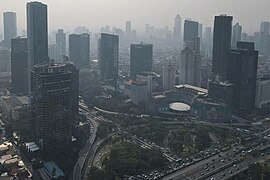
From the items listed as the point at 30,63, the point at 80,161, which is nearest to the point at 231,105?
the point at 80,161

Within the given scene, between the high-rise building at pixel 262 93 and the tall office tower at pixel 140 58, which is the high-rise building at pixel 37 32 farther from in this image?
the high-rise building at pixel 262 93

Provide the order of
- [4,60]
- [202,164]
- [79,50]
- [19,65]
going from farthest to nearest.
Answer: [79,50] < [4,60] < [19,65] < [202,164]

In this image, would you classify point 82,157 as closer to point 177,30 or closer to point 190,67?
point 190,67

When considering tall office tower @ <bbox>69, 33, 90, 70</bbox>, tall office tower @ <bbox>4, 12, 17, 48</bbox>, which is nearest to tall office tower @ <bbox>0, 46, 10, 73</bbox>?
tall office tower @ <bbox>69, 33, 90, 70</bbox>

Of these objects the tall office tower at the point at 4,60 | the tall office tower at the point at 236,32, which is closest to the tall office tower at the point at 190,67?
the tall office tower at the point at 236,32

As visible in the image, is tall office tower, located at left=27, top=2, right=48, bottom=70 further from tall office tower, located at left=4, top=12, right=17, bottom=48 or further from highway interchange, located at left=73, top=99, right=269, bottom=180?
tall office tower, located at left=4, top=12, right=17, bottom=48

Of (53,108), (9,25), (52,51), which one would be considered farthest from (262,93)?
(9,25)
